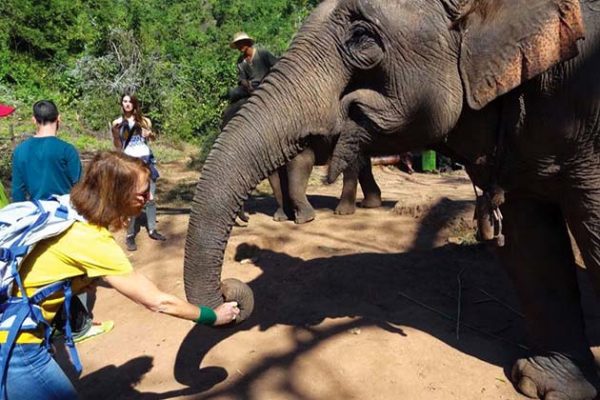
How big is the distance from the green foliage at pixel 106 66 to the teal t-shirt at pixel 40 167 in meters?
11.9

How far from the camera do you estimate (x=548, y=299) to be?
3689 millimetres

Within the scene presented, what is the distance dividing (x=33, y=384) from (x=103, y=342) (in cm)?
215

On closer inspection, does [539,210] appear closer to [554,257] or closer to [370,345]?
[554,257]

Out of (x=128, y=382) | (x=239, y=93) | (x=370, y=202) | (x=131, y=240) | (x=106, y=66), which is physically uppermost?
(x=106, y=66)

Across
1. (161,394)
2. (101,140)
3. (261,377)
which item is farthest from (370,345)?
(101,140)

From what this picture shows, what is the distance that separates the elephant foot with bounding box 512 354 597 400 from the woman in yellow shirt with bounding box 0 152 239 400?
2.04m

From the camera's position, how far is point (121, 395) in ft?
13.0

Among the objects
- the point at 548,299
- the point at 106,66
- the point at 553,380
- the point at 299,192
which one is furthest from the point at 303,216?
the point at 106,66

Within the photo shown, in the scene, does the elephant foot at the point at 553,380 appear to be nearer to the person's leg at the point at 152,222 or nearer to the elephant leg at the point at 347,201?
the elephant leg at the point at 347,201

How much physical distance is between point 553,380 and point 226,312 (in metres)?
1.98

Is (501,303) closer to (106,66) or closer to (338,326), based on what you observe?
(338,326)

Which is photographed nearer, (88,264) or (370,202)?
(88,264)

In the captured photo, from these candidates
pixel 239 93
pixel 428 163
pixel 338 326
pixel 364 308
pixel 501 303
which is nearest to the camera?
pixel 338 326

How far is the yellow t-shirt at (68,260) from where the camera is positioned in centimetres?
261
